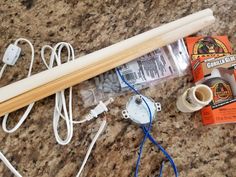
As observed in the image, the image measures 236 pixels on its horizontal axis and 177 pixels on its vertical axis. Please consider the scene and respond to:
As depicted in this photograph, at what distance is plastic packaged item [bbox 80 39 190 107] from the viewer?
899mm

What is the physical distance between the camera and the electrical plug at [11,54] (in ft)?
2.88

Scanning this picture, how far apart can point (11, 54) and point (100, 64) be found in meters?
0.23

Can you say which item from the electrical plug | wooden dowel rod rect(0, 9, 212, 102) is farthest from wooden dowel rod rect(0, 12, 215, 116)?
the electrical plug

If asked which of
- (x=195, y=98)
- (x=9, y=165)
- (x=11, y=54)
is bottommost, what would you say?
(x=195, y=98)

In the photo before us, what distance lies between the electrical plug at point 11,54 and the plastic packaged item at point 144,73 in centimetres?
19

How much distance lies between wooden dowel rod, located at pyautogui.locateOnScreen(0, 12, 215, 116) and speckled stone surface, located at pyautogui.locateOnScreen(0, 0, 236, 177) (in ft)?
0.14

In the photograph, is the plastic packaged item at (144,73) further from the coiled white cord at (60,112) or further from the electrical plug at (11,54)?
the electrical plug at (11,54)

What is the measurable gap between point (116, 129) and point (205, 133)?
0.24 metres

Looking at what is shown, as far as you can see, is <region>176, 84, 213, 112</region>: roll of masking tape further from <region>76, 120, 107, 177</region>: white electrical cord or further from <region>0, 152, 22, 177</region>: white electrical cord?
<region>0, 152, 22, 177</region>: white electrical cord

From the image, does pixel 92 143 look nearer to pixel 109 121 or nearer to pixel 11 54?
pixel 109 121

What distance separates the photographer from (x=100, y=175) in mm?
829

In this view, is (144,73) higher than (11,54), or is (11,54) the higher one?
(11,54)

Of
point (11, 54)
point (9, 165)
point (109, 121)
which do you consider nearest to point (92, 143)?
point (109, 121)

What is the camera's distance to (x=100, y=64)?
2.86 ft
